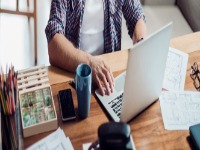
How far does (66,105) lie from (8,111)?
0.26m

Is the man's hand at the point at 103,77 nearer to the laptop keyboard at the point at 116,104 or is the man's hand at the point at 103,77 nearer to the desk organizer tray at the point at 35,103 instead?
the laptop keyboard at the point at 116,104

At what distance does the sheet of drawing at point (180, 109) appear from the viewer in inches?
41.1

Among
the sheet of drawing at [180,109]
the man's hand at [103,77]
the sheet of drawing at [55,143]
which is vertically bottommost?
the sheet of drawing at [55,143]

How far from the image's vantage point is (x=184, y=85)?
1173 millimetres

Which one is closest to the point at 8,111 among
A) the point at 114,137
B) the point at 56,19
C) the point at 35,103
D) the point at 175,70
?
the point at 35,103

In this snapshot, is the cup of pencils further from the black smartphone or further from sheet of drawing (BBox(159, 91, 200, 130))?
sheet of drawing (BBox(159, 91, 200, 130))

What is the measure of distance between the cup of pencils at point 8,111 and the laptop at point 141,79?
31 cm

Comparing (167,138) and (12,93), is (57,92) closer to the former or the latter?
(12,93)

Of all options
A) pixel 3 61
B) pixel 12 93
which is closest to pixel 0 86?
pixel 12 93

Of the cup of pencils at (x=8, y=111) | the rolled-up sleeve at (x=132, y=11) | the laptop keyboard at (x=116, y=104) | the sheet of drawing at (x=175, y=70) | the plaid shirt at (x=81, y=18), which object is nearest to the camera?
the cup of pencils at (x=8, y=111)

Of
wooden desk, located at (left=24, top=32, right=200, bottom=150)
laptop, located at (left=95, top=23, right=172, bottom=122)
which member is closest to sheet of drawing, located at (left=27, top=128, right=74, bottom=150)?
wooden desk, located at (left=24, top=32, right=200, bottom=150)

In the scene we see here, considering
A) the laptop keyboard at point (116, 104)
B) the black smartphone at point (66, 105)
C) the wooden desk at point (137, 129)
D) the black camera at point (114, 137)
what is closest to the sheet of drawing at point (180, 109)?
the wooden desk at point (137, 129)

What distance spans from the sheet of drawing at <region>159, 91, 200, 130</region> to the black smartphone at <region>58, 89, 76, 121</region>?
31cm

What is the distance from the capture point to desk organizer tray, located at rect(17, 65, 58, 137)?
958 millimetres
